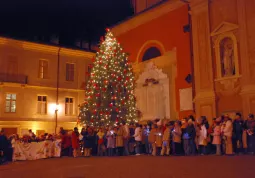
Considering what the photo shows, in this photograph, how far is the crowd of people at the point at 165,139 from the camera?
1333cm

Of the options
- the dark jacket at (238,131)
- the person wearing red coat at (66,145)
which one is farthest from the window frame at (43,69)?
the dark jacket at (238,131)

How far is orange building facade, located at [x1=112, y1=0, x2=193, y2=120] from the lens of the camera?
19.8 metres

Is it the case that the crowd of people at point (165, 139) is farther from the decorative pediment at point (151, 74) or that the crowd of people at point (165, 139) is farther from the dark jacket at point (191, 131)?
the decorative pediment at point (151, 74)

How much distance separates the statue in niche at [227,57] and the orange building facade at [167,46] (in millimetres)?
2202

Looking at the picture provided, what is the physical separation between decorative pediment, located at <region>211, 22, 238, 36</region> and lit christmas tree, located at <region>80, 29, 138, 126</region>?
5.83 metres

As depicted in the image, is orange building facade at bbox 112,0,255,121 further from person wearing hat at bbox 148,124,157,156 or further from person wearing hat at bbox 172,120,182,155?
person wearing hat at bbox 148,124,157,156

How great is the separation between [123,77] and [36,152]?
22.2ft

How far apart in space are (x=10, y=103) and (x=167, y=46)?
15349 mm

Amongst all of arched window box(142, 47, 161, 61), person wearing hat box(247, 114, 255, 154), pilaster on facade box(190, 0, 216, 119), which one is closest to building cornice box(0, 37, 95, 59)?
arched window box(142, 47, 161, 61)

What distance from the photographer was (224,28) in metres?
17.6

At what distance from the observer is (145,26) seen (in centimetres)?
2323

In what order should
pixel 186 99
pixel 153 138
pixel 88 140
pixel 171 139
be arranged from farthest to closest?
pixel 186 99
pixel 88 140
pixel 153 138
pixel 171 139

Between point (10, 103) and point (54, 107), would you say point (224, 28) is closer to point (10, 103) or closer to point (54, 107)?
point (54, 107)

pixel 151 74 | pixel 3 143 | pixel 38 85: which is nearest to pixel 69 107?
pixel 38 85
